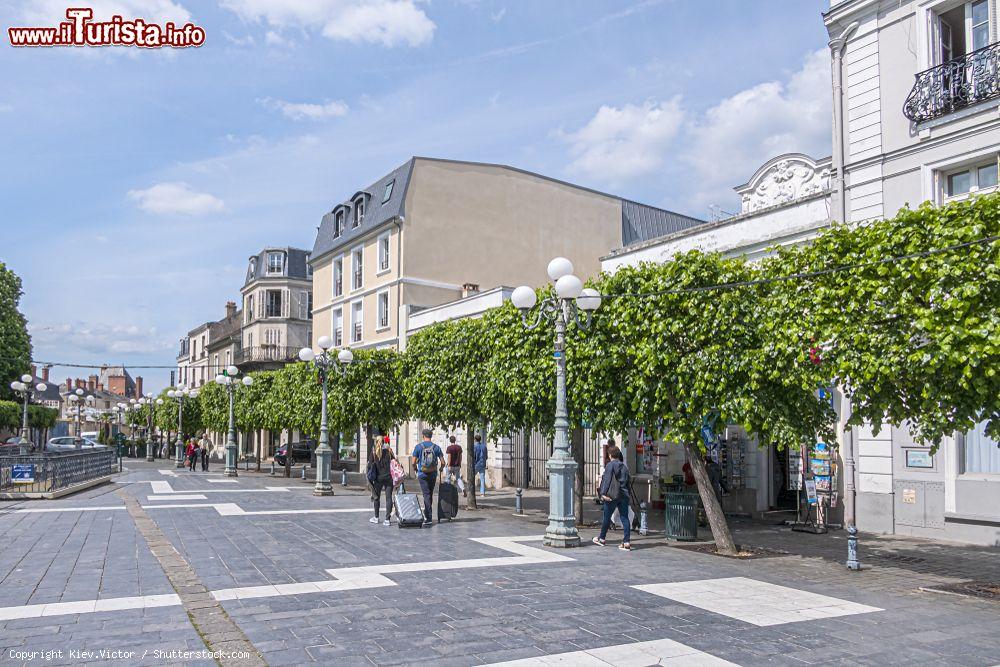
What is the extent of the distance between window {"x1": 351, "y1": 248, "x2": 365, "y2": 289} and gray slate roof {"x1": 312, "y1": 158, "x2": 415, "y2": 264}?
2.13ft

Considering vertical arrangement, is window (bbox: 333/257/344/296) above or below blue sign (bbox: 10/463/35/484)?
above

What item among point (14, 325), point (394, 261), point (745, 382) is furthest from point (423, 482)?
point (14, 325)

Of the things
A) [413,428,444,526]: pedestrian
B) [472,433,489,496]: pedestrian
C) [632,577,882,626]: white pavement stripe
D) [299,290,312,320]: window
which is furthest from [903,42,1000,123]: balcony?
[299,290,312,320]: window

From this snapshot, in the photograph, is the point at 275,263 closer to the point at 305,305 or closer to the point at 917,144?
the point at 305,305

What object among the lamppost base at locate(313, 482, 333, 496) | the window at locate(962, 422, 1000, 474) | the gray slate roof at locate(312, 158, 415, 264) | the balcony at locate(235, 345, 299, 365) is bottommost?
the lamppost base at locate(313, 482, 333, 496)

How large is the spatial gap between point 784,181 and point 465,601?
15.3m

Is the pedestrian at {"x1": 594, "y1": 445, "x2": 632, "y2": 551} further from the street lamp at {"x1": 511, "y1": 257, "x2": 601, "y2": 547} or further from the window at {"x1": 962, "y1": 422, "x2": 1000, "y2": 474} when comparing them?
the window at {"x1": 962, "y1": 422, "x2": 1000, "y2": 474}

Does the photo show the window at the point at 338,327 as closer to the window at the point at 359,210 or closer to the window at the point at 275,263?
the window at the point at 359,210

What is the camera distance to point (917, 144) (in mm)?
14320

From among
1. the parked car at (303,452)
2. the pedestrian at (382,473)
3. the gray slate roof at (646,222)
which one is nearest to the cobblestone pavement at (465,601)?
the pedestrian at (382,473)

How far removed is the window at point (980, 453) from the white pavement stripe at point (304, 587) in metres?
7.85

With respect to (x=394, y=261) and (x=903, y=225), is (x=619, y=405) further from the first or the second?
(x=394, y=261)

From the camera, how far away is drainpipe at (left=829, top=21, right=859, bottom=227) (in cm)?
1560

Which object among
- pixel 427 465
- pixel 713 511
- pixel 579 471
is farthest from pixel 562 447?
pixel 427 465
